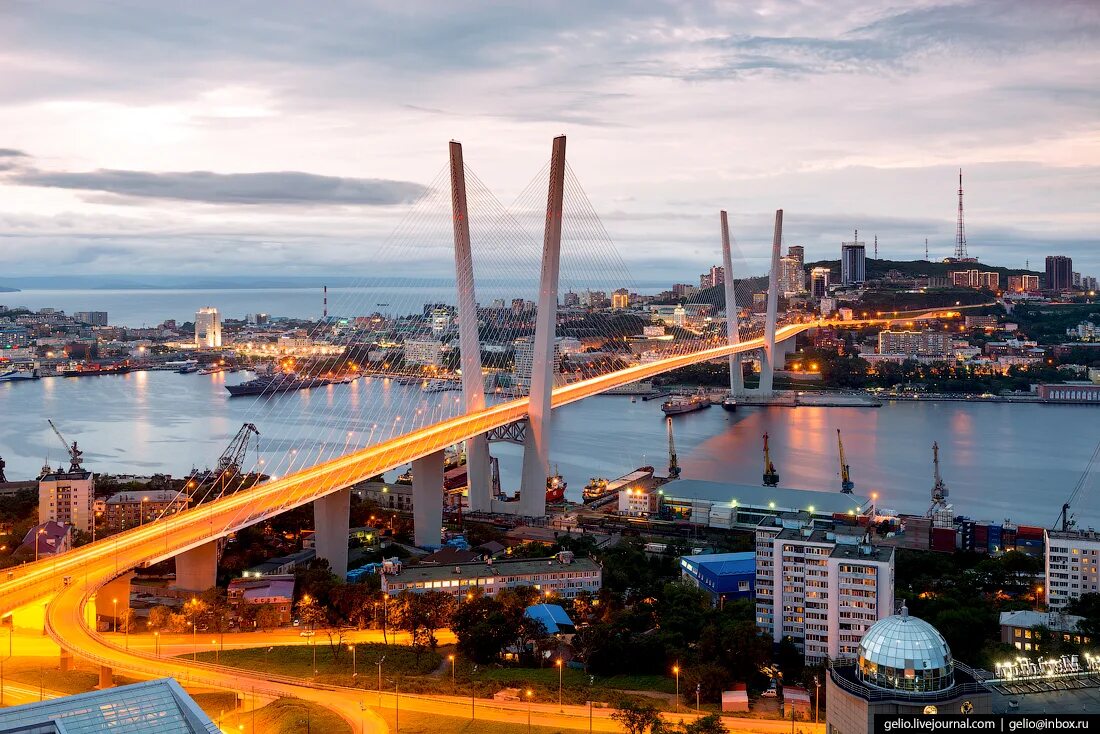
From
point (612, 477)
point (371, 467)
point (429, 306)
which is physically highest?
point (429, 306)

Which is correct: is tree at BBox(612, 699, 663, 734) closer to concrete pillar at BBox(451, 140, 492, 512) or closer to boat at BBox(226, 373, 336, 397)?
concrete pillar at BBox(451, 140, 492, 512)

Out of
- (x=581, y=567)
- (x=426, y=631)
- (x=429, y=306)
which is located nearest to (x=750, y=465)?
(x=429, y=306)

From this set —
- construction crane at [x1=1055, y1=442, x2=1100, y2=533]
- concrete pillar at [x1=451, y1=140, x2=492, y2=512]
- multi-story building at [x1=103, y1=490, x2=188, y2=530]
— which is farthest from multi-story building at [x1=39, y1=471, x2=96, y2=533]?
construction crane at [x1=1055, y1=442, x2=1100, y2=533]

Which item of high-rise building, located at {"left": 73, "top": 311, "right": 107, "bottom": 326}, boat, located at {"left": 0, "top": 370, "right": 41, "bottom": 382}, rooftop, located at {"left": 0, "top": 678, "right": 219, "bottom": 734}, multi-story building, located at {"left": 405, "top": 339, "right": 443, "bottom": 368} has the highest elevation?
high-rise building, located at {"left": 73, "top": 311, "right": 107, "bottom": 326}

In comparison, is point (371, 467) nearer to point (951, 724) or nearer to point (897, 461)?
point (951, 724)

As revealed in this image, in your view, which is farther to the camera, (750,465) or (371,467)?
(750,465)

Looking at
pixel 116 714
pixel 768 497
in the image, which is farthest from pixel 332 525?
pixel 768 497

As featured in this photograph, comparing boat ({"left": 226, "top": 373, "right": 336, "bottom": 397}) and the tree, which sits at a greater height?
boat ({"left": 226, "top": 373, "right": 336, "bottom": 397})
